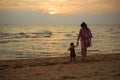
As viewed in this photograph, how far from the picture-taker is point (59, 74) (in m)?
8.03

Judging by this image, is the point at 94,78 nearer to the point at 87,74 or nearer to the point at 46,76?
the point at 87,74

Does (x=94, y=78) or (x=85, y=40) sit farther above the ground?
(x=85, y=40)

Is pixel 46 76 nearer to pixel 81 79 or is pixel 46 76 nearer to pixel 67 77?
pixel 67 77

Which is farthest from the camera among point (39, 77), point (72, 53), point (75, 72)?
point (72, 53)

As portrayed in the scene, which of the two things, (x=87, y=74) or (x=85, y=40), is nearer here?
(x=87, y=74)

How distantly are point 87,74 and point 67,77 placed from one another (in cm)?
72

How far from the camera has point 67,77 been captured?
24.8 feet

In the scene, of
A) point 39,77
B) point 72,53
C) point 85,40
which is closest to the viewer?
point 39,77

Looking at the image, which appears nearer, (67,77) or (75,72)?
(67,77)

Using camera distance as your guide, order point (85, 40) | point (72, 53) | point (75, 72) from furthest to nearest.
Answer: point (72, 53) → point (85, 40) → point (75, 72)

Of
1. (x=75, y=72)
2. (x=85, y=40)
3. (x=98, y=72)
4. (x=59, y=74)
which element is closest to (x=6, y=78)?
(x=59, y=74)

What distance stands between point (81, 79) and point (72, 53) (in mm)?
4740

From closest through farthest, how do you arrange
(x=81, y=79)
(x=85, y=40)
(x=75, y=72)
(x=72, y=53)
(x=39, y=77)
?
(x=81, y=79)
(x=39, y=77)
(x=75, y=72)
(x=85, y=40)
(x=72, y=53)

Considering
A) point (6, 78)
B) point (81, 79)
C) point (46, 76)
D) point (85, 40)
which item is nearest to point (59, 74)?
point (46, 76)
